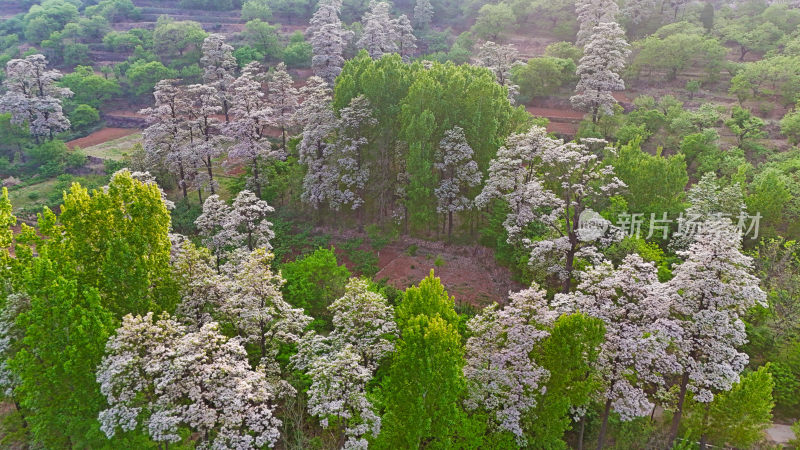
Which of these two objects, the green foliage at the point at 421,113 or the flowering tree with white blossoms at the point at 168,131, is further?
the flowering tree with white blossoms at the point at 168,131

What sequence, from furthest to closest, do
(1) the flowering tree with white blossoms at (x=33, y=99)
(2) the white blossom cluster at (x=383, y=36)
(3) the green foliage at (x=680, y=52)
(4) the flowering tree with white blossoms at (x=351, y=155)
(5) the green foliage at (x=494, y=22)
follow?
(5) the green foliage at (x=494, y=22), (2) the white blossom cluster at (x=383, y=36), (3) the green foliage at (x=680, y=52), (1) the flowering tree with white blossoms at (x=33, y=99), (4) the flowering tree with white blossoms at (x=351, y=155)

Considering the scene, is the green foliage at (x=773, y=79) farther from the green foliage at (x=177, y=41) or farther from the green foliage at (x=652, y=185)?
the green foliage at (x=177, y=41)

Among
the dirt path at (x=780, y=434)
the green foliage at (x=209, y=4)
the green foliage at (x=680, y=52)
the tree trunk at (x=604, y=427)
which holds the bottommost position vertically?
the dirt path at (x=780, y=434)

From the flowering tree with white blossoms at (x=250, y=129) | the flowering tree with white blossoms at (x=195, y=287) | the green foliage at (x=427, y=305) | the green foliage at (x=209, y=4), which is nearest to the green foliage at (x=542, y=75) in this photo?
the flowering tree with white blossoms at (x=250, y=129)

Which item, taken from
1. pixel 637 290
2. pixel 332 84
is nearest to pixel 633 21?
pixel 332 84


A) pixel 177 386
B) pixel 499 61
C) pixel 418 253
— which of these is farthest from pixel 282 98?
pixel 177 386

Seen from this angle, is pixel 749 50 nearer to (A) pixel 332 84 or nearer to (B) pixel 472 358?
(A) pixel 332 84

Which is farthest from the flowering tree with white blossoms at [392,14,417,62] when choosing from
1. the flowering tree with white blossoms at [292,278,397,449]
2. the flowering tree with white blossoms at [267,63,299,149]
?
the flowering tree with white blossoms at [292,278,397,449]
